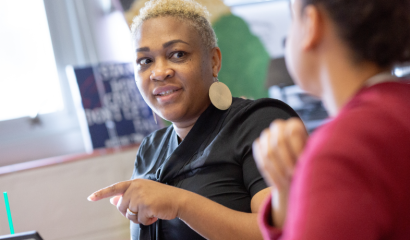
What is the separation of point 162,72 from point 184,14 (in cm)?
18

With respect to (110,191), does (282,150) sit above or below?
above

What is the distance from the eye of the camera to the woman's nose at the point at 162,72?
100 cm

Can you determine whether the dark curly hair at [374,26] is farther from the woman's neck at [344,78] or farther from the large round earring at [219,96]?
the large round earring at [219,96]

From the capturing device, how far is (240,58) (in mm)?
1854

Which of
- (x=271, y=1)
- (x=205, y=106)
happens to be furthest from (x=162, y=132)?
(x=271, y=1)

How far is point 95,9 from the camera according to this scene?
6.11ft

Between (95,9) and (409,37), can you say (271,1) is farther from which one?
(409,37)

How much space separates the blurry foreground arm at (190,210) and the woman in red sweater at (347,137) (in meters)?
0.30

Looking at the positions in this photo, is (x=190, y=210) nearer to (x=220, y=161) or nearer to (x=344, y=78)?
(x=220, y=161)

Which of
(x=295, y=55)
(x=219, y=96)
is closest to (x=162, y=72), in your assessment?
(x=219, y=96)

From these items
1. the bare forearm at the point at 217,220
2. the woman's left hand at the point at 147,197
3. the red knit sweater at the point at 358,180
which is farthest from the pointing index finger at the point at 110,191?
the red knit sweater at the point at 358,180

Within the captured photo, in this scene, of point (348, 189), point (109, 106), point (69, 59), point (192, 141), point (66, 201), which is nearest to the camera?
point (348, 189)

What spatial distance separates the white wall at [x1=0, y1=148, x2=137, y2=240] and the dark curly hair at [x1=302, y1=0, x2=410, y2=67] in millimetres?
1400

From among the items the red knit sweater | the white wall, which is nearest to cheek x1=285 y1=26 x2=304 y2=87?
the red knit sweater
